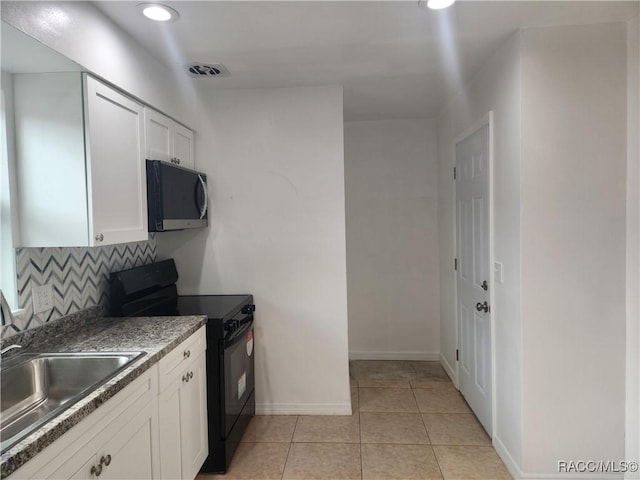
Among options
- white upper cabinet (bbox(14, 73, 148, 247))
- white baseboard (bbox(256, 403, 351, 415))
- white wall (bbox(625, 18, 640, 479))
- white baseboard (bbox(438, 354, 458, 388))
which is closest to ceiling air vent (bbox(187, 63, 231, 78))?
white upper cabinet (bbox(14, 73, 148, 247))

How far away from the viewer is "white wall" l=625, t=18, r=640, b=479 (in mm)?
1864

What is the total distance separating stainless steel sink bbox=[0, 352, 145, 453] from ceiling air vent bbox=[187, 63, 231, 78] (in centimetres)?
172

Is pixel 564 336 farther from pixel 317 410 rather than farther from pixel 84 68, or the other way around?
pixel 84 68

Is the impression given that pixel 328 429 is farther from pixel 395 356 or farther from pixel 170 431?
pixel 395 356

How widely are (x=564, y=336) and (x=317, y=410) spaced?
174cm

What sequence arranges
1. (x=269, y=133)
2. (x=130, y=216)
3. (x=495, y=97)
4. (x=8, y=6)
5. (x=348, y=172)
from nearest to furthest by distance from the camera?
(x=8, y=6), (x=130, y=216), (x=495, y=97), (x=269, y=133), (x=348, y=172)

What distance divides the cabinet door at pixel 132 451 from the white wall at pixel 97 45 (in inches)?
56.3

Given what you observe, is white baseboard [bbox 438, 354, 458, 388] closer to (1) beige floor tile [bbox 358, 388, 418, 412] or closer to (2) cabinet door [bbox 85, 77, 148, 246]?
(1) beige floor tile [bbox 358, 388, 418, 412]

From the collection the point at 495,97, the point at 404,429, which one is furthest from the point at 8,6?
the point at 404,429

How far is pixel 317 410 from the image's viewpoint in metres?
2.86

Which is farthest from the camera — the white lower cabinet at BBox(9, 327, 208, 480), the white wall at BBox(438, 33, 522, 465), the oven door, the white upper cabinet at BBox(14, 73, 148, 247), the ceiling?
the oven door

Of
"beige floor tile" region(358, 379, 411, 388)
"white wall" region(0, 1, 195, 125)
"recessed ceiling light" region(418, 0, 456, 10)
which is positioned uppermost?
"recessed ceiling light" region(418, 0, 456, 10)

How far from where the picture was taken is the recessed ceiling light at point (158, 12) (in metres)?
1.69

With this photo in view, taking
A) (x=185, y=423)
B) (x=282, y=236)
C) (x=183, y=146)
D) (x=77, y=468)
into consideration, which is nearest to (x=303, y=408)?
(x=185, y=423)
